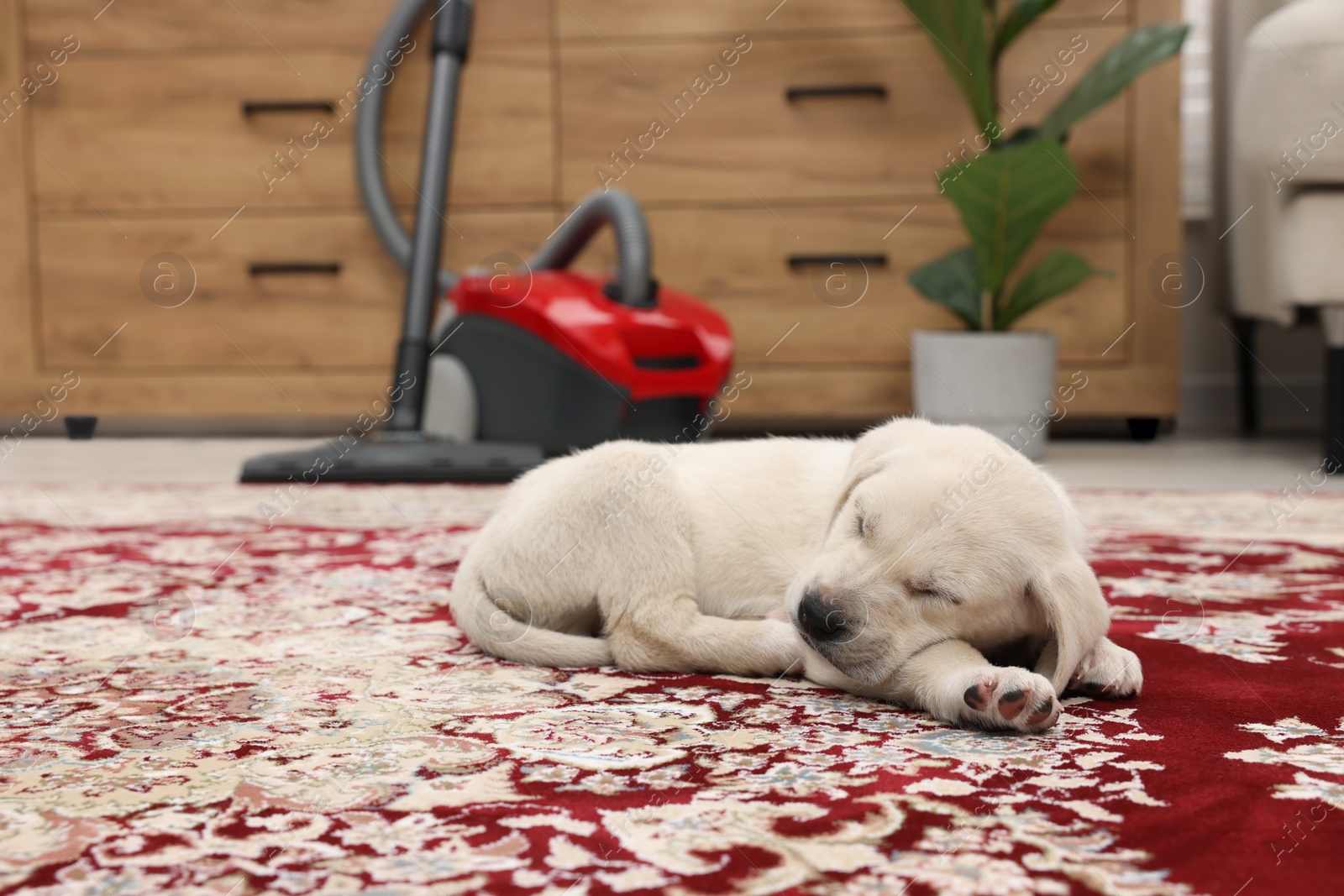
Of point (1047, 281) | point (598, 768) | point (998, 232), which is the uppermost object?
Answer: point (998, 232)

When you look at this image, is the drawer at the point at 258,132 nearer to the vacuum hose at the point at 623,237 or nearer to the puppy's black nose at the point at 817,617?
the vacuum hose at the point at 623,237

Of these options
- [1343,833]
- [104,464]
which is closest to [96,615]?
[1343,833]

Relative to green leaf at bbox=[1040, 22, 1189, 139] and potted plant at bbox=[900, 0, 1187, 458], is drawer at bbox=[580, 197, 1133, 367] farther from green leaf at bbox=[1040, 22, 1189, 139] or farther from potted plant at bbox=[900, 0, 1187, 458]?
green leaf at bbox=[1040, 22, 1189, 139]

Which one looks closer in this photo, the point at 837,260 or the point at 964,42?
the point at 964,42

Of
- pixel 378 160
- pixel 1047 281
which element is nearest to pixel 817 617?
pixel 1047 281

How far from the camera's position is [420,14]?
3.10 m

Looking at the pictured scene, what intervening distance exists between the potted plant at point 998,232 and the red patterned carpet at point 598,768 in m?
1.43

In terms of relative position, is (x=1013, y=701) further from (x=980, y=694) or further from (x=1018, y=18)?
(x=1018, y=18)

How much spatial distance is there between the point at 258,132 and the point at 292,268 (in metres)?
0.38

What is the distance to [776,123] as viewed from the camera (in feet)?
10.3

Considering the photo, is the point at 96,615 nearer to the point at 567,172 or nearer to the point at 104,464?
the point at 104,464

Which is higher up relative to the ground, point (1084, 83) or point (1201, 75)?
point (1201, 75)

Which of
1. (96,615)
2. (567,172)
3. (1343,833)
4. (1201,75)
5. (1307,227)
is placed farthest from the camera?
(1201,75)

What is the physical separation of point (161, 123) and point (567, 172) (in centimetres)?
115
